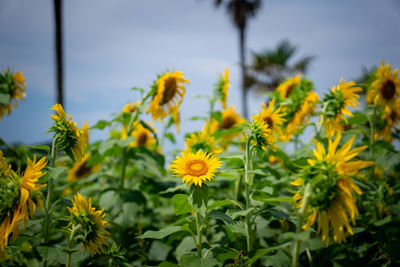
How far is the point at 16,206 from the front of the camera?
3.51 ft

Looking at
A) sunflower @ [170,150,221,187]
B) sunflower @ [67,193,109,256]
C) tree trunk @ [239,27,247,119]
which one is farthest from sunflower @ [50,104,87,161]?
tree trunk @ [239,27,247,119]

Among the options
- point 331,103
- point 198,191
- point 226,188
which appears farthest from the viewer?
point 226,188

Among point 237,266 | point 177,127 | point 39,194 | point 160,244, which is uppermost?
point 177,127

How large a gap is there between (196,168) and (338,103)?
42.7 inches

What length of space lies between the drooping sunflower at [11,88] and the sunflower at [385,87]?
243cm

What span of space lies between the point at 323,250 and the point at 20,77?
2174mm

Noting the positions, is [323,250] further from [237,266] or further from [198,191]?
[198,191]

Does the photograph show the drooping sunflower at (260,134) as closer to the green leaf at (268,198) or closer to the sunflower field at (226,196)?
the sunflower field at (226,196)

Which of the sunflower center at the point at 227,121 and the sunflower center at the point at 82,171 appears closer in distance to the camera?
the sunflower center at the point at 227,121

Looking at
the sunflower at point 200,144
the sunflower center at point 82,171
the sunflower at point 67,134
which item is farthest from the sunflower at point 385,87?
the sunflower center at point 82,171

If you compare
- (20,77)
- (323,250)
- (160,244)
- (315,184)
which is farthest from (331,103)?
(20,77)

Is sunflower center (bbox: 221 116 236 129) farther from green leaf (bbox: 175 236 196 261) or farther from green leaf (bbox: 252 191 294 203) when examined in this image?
green leaf (bbox: 175 236 196 261)

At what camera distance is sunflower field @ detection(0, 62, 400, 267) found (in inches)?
39.9

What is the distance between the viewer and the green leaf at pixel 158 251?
5.72ft
